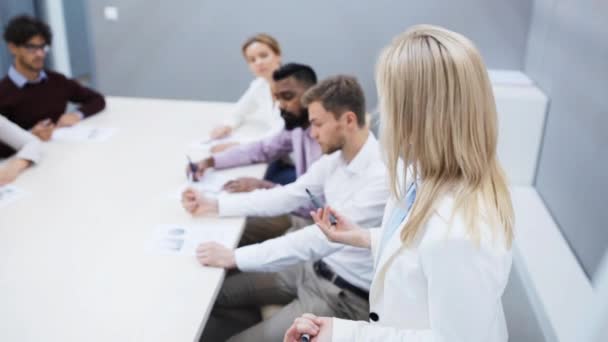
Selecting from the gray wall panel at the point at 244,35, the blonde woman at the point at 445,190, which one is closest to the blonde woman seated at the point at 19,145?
the blonde woman at the point at 445,190

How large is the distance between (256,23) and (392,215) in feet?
10.7

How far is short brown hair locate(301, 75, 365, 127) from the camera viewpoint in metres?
1.79

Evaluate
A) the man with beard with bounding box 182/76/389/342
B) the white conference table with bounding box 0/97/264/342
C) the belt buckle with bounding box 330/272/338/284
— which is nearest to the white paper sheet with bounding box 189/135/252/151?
the white conference table with bounding box 0/97/264/342

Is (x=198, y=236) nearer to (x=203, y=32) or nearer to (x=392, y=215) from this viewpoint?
(x=392, y=215)

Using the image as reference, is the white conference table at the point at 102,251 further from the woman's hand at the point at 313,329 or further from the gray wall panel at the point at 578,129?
the gray wall panel at the point at 578,129

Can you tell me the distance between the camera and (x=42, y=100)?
2766 millimetres

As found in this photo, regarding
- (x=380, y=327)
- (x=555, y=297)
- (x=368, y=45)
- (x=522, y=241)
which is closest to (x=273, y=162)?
(x=522, y=241)

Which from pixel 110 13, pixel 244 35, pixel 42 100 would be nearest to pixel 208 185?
pixel 42 100

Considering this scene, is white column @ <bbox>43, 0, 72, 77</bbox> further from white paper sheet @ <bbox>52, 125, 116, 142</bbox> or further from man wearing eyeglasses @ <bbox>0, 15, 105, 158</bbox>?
white paper sheet @ <bbox>52, 125, 116, 142</bbox>

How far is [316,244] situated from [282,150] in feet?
2.76

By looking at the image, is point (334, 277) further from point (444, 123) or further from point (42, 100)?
point (42, 100)

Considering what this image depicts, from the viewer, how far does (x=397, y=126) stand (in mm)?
1040

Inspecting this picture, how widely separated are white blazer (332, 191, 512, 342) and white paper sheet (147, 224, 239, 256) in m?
0.75

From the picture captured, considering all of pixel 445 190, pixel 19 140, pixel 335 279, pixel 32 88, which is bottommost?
pixel 335 279
